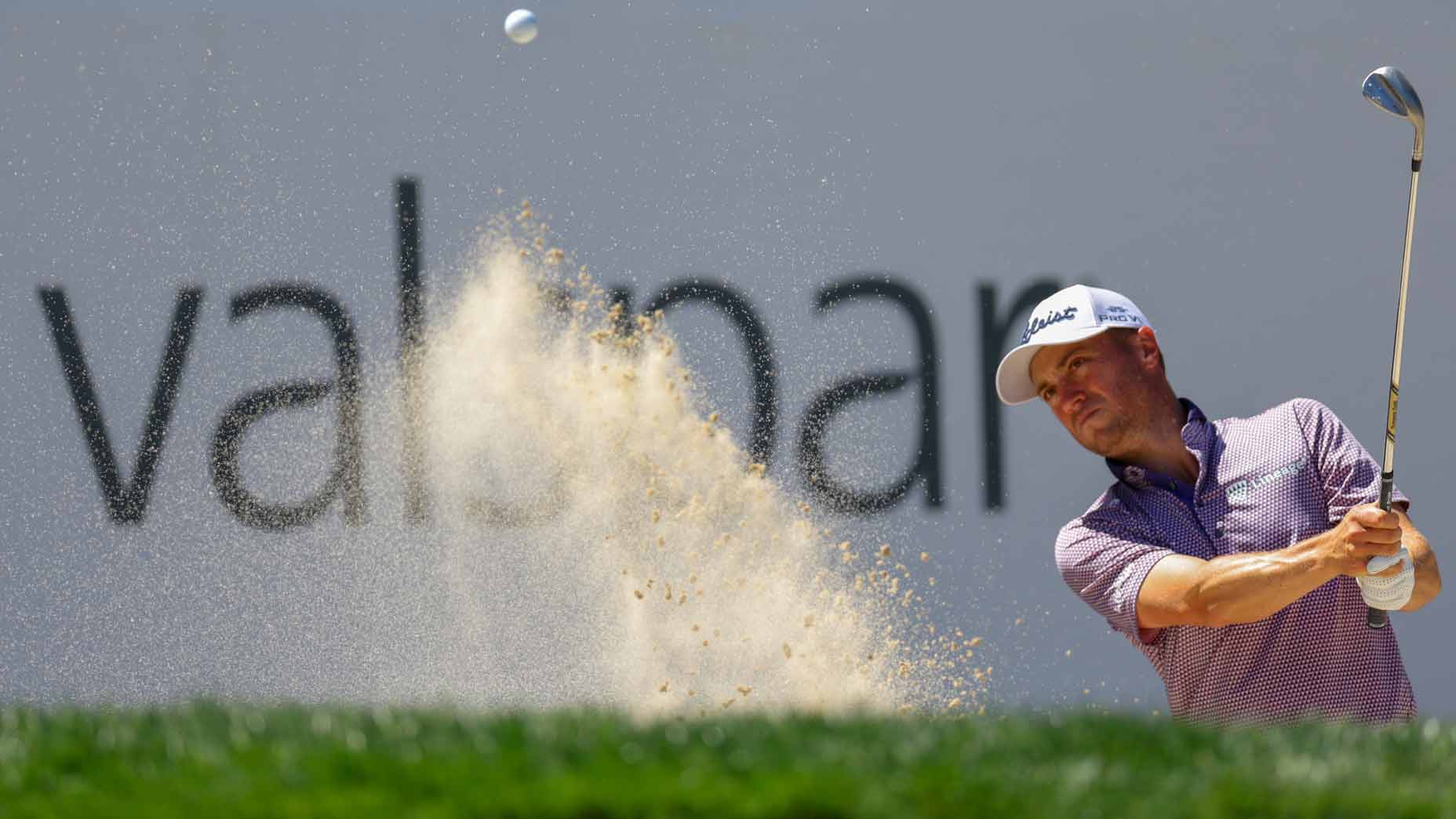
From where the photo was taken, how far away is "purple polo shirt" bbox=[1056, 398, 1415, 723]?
107 inches

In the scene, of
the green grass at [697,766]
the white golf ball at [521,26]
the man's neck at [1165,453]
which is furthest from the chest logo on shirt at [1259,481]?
the white golf ball at [521,26]

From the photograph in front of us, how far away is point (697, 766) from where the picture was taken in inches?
67.3

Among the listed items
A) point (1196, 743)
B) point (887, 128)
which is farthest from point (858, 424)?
point (1196, 743)

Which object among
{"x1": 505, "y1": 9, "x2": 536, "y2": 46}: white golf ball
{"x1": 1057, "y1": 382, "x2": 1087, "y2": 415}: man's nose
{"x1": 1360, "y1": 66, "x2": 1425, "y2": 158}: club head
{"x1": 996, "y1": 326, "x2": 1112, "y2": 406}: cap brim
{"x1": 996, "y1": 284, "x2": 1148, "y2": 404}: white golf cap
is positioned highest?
{"x1": 505, "y1": 9, "x2": 536, "y2": 46}: white golf ball

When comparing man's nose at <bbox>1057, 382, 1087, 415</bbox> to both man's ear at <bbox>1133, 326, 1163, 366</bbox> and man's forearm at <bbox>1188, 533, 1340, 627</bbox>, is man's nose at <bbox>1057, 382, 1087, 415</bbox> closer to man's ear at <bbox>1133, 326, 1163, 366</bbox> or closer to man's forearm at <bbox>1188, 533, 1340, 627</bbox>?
man's ear at <bbox>1133, 326, 1163, 366</bbox>

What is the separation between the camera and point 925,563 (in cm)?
498

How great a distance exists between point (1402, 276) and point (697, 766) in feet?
6.26

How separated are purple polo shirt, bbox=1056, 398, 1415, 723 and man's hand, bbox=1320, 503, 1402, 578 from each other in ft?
0.58

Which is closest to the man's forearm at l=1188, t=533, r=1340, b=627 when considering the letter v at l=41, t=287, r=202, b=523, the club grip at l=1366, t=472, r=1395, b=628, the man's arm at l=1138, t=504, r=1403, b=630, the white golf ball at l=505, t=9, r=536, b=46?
the man's arm at l=1138, t=504, r=1403, b=630

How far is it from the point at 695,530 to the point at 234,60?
194 centimetres

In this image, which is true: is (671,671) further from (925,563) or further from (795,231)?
(795,231)

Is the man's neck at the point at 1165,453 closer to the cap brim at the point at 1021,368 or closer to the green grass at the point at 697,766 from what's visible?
the cap brim at the point at 1021,368

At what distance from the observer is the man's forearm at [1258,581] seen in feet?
8.46

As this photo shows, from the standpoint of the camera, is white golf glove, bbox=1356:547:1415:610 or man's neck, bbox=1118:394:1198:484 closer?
white golf glove, bbox=1356:547:1415:610
